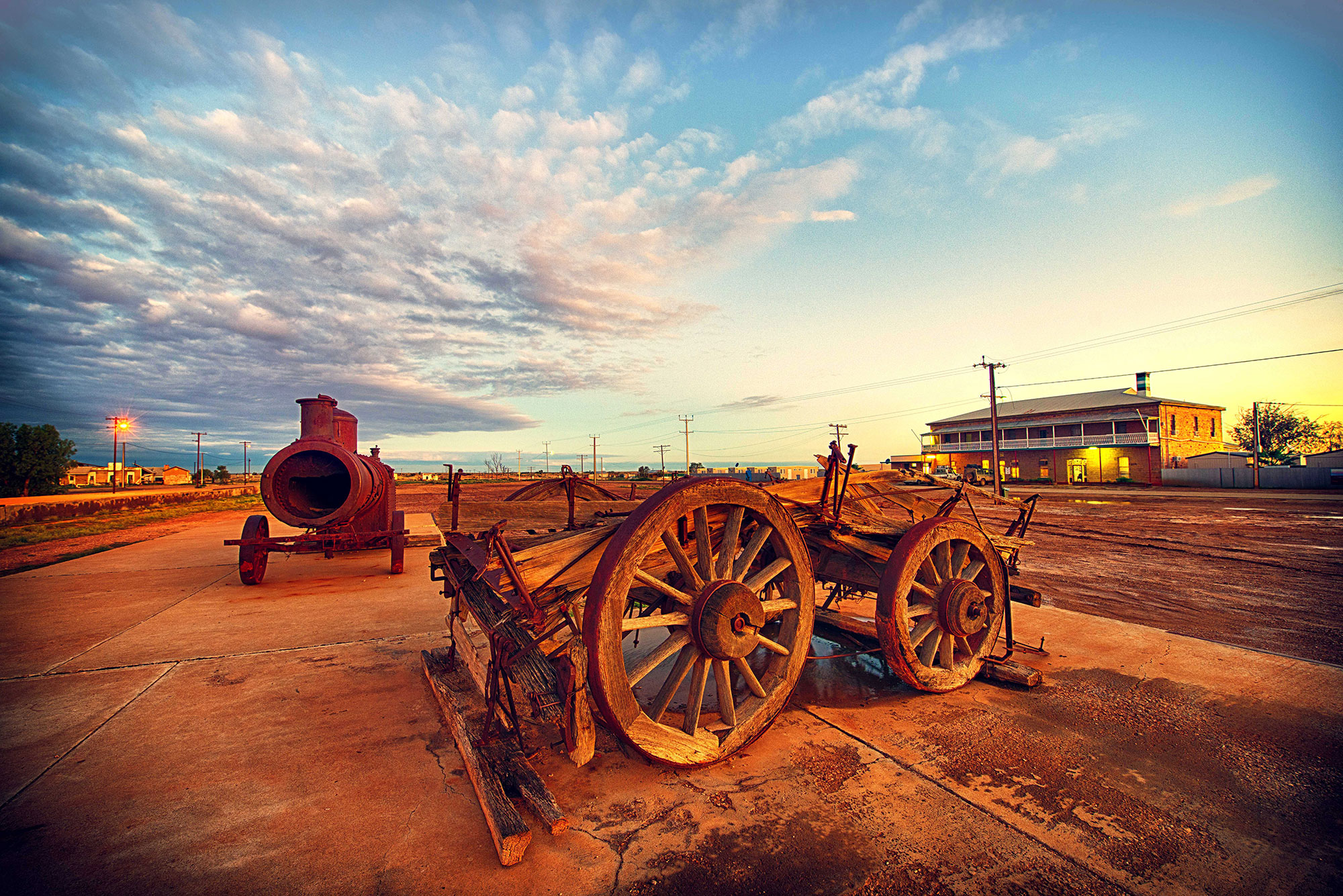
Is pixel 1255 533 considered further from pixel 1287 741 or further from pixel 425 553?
pixel 425 553

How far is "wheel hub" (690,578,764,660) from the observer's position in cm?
290

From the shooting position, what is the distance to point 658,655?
9.49 feet

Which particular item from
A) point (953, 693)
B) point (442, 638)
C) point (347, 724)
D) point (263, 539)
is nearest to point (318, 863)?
point (347, 724)

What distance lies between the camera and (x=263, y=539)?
8.17 meters

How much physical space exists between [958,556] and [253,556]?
31.1 ft

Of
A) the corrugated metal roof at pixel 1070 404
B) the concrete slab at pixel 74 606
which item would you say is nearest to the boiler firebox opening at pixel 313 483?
the concrete slab at pixel 74 606

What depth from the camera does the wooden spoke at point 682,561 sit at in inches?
114

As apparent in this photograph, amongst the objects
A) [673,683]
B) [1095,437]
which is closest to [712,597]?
[673,683]

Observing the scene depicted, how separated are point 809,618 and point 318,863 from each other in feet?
8.74

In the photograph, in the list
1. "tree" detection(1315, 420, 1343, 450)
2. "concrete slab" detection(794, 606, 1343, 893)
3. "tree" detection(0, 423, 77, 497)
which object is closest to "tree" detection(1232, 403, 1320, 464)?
"tree" detection(1315, 420, 1343, 450)

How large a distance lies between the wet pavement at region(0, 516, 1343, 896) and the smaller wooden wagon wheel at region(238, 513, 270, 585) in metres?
3.11

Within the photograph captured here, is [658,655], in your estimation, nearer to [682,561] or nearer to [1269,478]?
[682,561]

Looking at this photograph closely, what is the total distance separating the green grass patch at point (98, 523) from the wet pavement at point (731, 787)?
1417cm

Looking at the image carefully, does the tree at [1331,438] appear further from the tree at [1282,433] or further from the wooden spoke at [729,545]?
the wooden spoke at [729,545]
